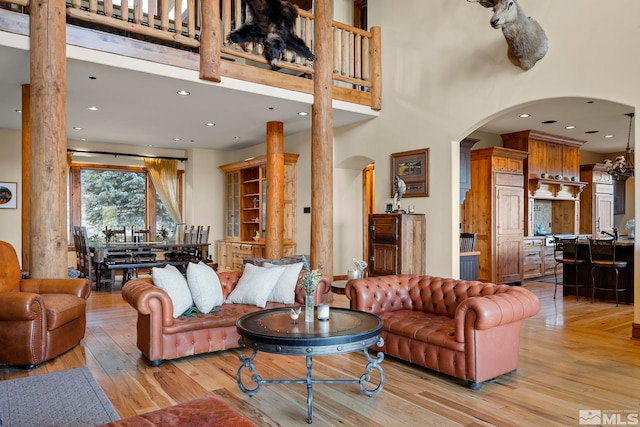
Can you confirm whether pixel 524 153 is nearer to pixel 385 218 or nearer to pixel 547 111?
pixel 547 111

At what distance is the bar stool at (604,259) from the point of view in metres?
6.23

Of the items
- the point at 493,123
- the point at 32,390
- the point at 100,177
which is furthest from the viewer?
the point at 100,177

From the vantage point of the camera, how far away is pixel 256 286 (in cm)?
440

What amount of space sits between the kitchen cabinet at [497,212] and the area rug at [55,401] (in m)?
6.68

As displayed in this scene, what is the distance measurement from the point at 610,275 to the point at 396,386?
16.5ft

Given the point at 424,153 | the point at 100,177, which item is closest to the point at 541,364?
the point at 424,153

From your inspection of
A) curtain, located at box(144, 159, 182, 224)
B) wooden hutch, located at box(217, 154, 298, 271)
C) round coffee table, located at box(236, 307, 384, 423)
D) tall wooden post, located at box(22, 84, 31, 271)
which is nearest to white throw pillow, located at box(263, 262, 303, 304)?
round coffee table, located at box(236, 307, 384, 423)

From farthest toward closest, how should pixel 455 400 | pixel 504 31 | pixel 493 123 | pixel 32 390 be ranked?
1. pixel 493 123
2. pixel 504 31
3. pixel 32 390
4. pixel 455 400

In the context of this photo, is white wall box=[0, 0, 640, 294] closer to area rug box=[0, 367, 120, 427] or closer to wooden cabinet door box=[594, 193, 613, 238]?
area rug box=[0, 367, 120, 427]

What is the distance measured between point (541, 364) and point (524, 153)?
5714mm

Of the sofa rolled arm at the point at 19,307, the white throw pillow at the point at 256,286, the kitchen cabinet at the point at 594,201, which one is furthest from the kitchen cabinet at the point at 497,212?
the sofa rolled arm at the point at 19,307

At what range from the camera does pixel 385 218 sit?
6.46m

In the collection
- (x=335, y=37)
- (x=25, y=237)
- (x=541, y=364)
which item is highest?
(x=335, y=37)

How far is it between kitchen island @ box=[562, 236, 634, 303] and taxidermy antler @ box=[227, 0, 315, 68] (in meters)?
5.40
